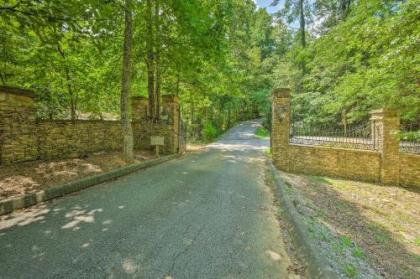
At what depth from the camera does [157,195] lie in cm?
452

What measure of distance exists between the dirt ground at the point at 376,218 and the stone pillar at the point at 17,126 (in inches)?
289

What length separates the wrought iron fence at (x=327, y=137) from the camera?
8.72 metres

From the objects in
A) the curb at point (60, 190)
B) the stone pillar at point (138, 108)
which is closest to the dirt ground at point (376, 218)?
the curb at point (60, 190)

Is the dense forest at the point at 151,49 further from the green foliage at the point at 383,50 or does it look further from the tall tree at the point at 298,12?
the tall tree at the point at 298,12

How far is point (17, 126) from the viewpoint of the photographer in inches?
224

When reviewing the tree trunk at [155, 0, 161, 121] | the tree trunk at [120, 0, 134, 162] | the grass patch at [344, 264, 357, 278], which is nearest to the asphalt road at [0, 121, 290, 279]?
the grass patch at [344, 264, 357, 278]

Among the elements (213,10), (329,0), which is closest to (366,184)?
(213,10)

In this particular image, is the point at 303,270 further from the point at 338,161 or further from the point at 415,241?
the point at 338,161

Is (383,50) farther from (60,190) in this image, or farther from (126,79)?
(60,190)

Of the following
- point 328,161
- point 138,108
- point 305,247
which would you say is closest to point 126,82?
point 138,108

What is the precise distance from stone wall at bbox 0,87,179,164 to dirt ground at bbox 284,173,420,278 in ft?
21.6

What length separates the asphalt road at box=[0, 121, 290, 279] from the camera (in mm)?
2213

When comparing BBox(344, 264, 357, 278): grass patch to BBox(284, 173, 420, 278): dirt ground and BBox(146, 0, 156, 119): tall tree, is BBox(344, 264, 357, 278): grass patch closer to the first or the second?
BBox(284, 173, 420, 278): dirt ground

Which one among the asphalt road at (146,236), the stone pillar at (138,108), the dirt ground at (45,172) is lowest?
the asphalt road at (146,236)
